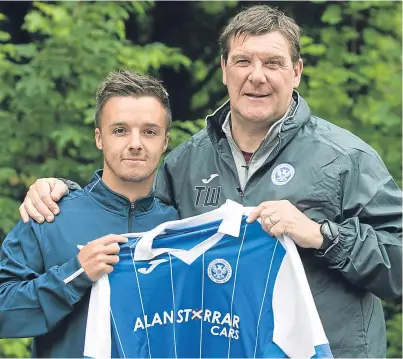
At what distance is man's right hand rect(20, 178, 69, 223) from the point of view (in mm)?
3369

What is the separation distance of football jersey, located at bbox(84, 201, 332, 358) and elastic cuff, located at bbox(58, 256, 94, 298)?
2.9 inches

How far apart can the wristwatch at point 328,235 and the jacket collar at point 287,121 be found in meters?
0.43

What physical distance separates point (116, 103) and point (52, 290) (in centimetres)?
74

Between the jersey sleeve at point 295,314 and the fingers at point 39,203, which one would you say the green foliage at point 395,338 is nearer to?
the jersey sleeve at point 295,314

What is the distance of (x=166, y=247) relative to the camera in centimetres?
340

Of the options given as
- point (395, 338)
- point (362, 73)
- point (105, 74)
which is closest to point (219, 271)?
point (105, 74)

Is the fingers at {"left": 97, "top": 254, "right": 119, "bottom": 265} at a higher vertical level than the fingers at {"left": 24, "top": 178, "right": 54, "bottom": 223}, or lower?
lower

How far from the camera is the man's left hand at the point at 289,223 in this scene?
3238 millimetres

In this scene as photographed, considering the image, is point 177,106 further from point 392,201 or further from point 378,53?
point 392,201

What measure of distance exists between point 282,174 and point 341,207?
0.84ft

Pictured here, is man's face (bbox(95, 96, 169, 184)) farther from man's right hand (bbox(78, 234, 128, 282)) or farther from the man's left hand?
the man's left hand

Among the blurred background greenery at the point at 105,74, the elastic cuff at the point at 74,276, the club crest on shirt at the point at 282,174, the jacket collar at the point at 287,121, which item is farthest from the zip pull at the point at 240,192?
the blurred background greenery at the point at 105,74

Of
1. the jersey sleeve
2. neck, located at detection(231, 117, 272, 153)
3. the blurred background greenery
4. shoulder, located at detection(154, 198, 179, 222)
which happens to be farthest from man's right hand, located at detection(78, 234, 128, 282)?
the blurred background greenery

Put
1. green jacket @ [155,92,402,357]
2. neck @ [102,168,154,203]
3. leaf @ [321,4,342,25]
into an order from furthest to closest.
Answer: leaf @ [321,4,342,25]
neck @ [102,168,154,203]
green jacket @ [155,92,402,357]
